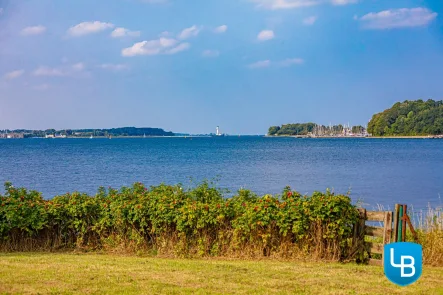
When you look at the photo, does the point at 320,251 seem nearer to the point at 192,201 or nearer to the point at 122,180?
the point at 192,201

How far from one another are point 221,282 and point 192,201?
3.52 meters

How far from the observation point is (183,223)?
11633mm

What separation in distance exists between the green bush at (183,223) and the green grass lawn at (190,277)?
59cm

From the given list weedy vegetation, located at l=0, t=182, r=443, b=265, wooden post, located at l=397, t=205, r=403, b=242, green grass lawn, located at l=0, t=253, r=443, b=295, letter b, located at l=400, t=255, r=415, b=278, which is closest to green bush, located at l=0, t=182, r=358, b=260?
weedy vegetation, located at l=0, t=182, r=443, b=265

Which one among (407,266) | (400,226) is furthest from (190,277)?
(400,226)

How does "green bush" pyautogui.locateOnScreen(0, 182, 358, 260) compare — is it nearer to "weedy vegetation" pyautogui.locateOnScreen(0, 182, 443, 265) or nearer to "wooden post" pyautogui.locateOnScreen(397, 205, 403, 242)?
"weedy vegetation" pyautogui.locateOnScreen(0, 182, 443, 265)

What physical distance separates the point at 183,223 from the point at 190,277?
7.95 feet

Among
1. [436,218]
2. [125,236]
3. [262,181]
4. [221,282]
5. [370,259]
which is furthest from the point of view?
[262,181]

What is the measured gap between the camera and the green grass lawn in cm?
852

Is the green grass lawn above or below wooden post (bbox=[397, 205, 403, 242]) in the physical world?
below

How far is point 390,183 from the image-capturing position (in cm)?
4397

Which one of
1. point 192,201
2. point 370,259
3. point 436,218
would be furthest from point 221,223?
point 436,218

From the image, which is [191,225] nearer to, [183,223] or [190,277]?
[183,223]

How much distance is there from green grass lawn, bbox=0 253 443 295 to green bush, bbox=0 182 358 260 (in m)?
0.59
